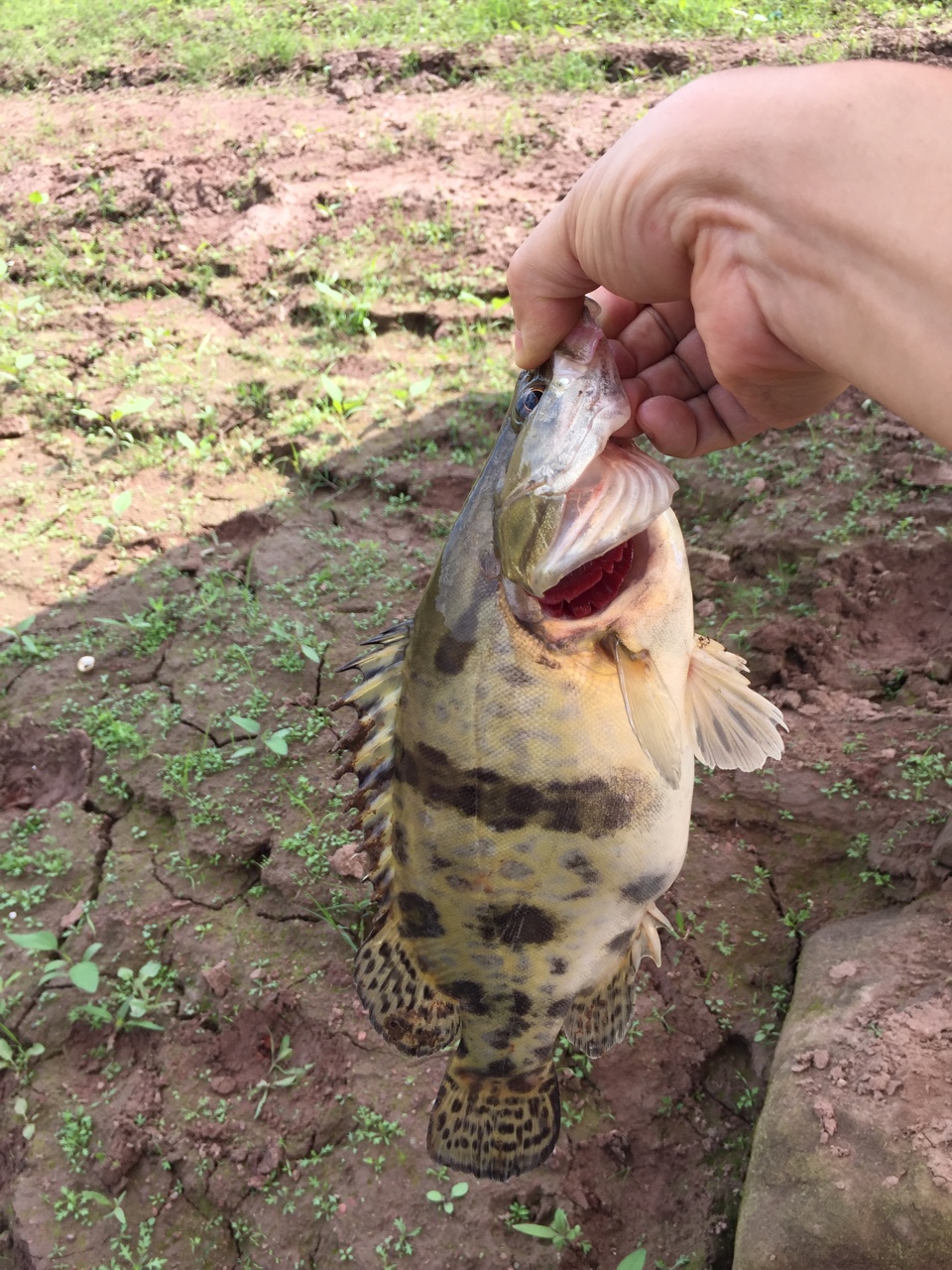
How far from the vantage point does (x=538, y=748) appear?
2182mm

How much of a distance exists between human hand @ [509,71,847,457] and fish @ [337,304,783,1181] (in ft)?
0.49

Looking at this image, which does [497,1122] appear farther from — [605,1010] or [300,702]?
[300,702]

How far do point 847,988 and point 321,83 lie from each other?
8598mm

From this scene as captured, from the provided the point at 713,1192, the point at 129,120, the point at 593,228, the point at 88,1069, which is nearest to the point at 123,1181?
the point at 88,1069

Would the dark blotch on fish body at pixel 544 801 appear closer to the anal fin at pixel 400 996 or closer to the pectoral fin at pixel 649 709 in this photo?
the pectoral fin at pixel 649 709

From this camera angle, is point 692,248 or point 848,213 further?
point 692,248

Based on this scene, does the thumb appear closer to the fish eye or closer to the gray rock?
the fish eye

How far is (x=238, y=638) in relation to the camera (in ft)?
15.4

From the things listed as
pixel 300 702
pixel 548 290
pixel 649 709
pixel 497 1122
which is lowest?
pixel 300 702

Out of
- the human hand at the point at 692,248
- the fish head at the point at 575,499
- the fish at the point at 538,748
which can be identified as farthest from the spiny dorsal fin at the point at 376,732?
the human hand at the point at 692,248

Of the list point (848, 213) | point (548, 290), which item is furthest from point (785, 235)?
point (548, 290)

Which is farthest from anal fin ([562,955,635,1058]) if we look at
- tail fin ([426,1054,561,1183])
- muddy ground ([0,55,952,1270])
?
muddy ground ([0,55,952,1270])

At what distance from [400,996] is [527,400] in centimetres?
162

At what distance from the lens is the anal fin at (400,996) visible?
8.35ft
